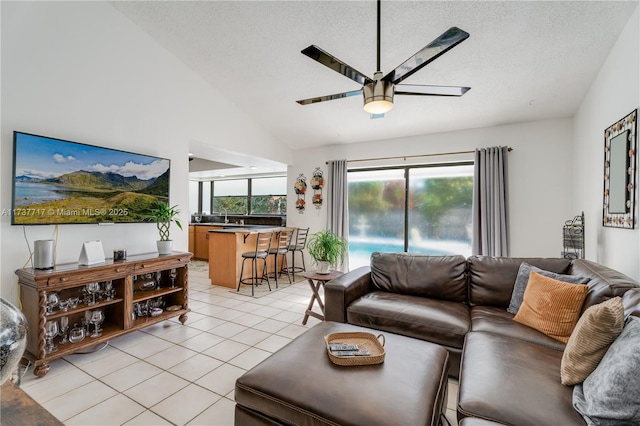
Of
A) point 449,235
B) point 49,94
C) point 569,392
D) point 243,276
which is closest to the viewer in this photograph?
point 569,392

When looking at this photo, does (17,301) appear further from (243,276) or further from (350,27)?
(350,27)

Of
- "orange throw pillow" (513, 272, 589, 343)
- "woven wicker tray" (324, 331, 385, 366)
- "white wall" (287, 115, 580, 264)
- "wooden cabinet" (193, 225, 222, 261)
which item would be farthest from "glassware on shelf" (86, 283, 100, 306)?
"white wall" (287, 115, 580, 264)

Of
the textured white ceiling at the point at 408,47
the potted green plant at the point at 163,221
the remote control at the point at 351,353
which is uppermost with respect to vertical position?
the textured white ceiling at the point at 408,47

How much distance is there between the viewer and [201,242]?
722 centimetres

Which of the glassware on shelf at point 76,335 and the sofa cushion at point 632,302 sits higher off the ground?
the sofa cushion at point 632,302

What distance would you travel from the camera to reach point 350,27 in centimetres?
281

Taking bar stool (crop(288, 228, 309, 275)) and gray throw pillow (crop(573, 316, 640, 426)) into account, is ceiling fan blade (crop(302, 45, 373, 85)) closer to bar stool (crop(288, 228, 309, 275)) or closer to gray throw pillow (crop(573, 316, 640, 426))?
gray throw pillow (crop(573, 316, 640, 426))

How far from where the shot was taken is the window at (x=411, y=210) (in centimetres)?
459

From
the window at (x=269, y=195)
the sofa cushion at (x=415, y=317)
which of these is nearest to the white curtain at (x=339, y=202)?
the window at (x=269, y=195)

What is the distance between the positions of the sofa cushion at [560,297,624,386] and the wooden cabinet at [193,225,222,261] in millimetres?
6865

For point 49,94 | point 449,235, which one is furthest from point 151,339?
point 449,235

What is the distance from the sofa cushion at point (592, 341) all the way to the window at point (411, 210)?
129 inches

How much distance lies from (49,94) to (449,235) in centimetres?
510

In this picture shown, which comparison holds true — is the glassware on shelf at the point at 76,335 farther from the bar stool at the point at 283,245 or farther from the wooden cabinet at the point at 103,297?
the bar stool at the point at 283,245
